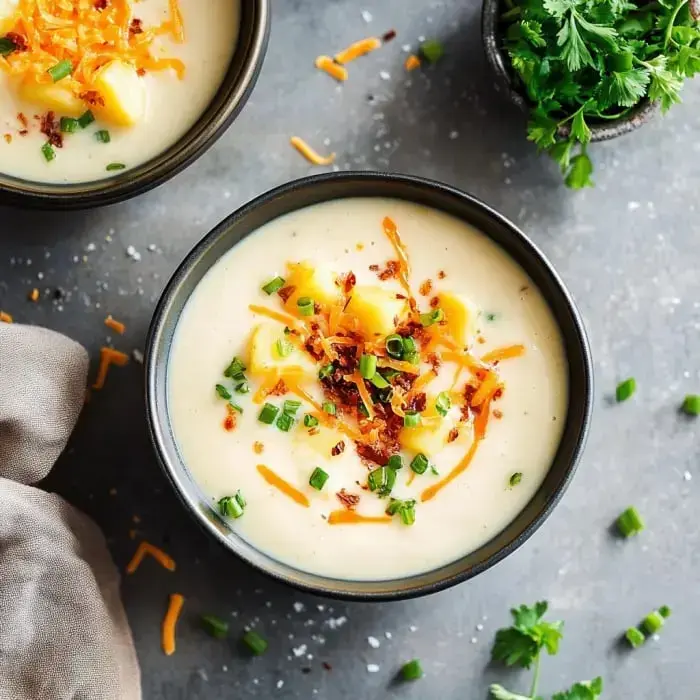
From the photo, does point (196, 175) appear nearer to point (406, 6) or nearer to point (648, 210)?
point (406, 6)

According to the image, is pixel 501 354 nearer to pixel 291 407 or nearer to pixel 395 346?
pixel 395 346

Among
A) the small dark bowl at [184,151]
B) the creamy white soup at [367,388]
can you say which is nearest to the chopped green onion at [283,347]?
the creamy white soup at [367,388]

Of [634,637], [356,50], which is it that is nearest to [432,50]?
[356,50]

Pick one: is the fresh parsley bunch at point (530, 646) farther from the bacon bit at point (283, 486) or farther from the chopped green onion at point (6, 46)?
the chopped green onion at point (6, 46)

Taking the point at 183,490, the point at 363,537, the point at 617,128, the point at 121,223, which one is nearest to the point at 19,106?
the point at 121,223

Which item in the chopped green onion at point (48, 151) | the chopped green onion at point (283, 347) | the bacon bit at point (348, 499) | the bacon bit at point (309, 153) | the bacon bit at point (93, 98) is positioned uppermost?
the bacon bit at point (309, 153)

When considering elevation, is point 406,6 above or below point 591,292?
above
